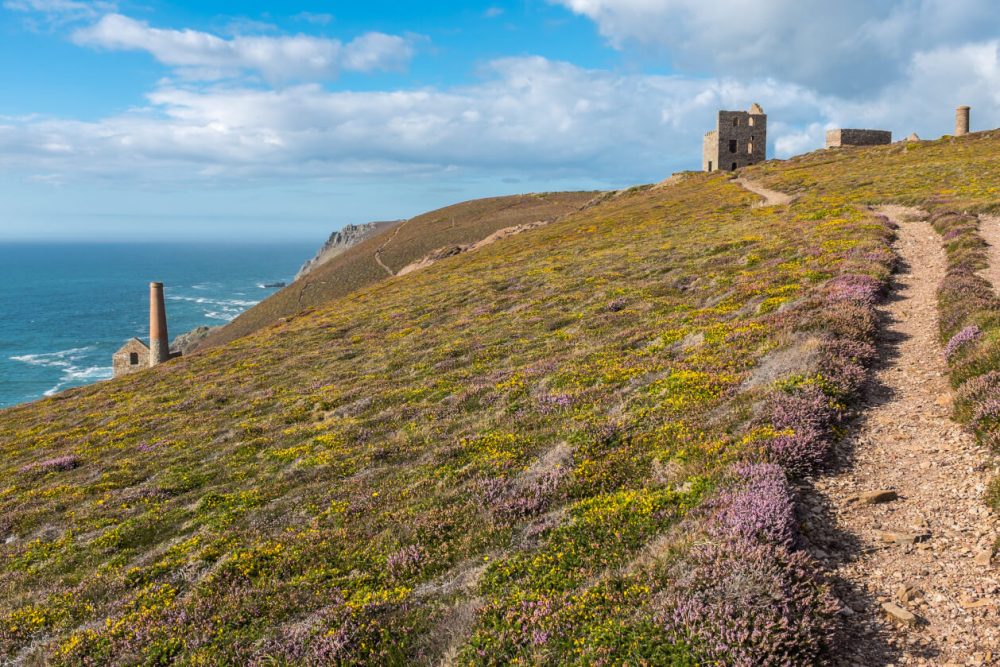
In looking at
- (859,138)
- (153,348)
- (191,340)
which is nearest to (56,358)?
(191,340)

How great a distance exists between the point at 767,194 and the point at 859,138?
52.0 meters

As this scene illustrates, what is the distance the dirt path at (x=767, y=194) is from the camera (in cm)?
5838

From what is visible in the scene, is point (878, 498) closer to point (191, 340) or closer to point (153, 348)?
point (153, 348)

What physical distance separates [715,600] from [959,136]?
112 m

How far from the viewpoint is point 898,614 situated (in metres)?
6.74

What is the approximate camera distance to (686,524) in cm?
868

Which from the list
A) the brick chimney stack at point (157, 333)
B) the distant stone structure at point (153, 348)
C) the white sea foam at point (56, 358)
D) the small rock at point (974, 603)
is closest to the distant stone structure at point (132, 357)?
the distant stone structure at point (153, 348)

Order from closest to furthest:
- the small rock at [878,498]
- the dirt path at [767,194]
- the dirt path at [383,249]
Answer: the small rock at [878,498]
the dirt path at [767,194]
the dirt path at [383,249]

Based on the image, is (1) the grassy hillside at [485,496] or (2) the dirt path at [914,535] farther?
(1) the grassy hillside at [485,496]

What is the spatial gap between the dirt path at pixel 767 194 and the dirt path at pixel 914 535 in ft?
160

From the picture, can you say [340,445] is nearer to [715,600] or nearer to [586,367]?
[586,367]

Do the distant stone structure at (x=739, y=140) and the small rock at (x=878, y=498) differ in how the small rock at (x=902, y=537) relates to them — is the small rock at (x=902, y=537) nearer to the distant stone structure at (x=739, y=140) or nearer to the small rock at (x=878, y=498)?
the small rock at (x=878, y=498)

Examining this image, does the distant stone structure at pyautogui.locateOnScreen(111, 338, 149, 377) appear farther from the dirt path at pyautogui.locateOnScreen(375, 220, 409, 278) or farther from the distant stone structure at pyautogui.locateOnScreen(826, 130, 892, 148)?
the distant stone structure at pyautogui.locateOnScreen(826, 130, 892, 148)

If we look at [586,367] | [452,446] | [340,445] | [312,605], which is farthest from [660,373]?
[312,605]
